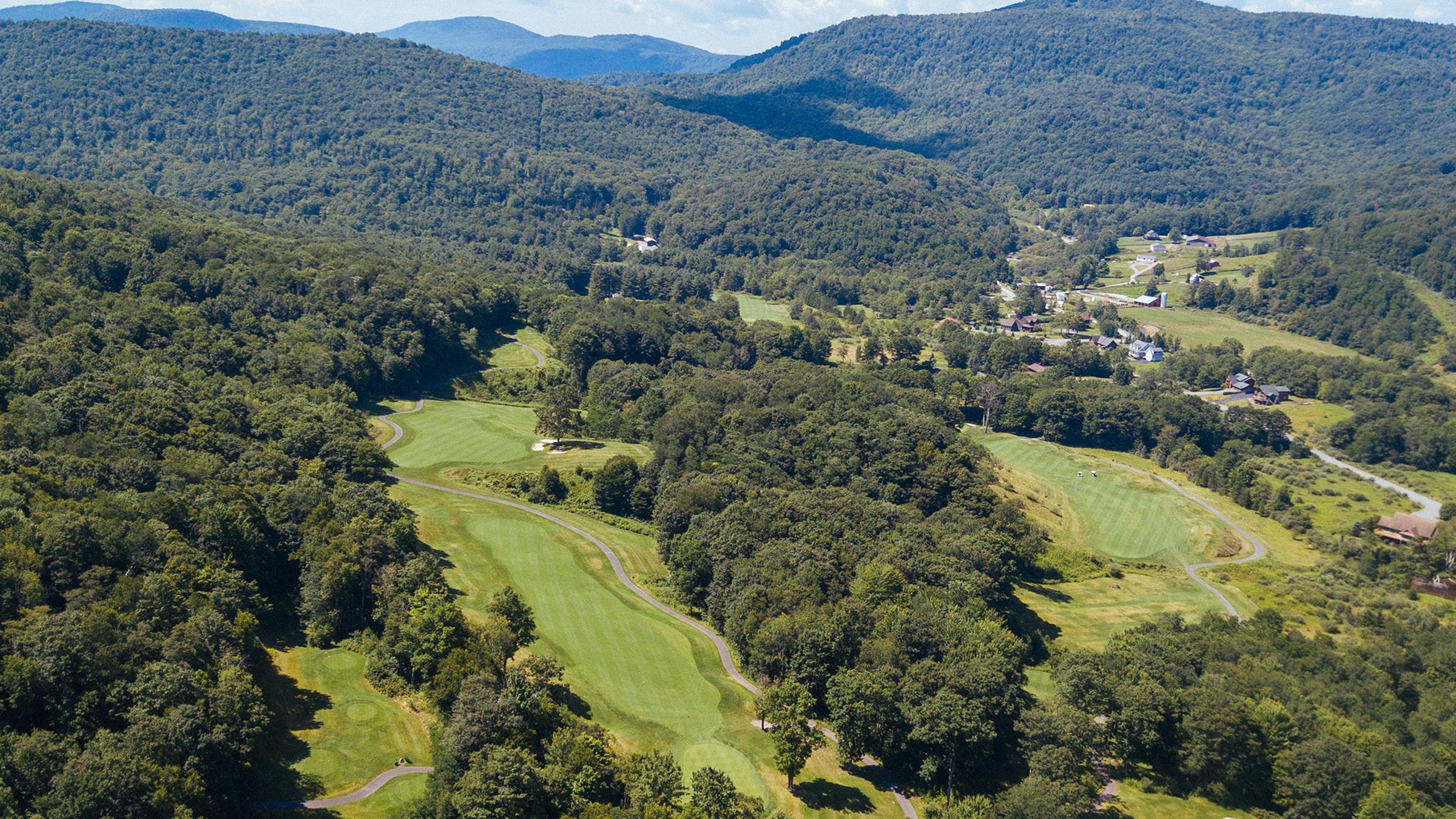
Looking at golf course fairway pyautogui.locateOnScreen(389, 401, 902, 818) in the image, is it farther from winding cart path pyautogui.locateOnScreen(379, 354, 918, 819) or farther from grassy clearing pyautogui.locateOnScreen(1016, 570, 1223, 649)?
grassy clearing pyautogui.locateOnScreen(1016, 570, 1223, 649)

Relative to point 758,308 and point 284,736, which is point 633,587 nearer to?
point 284,736

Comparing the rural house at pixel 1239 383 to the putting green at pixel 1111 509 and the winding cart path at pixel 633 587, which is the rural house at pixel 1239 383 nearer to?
the putting green at pixel 1111 509

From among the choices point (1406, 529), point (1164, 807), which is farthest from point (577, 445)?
point (1406, 529)

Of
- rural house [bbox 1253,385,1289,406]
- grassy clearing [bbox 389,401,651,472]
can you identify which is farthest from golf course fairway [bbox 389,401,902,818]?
rural house [bbox 1253,385,1289,406]

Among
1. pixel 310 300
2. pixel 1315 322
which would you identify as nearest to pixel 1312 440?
pixel 1315 322

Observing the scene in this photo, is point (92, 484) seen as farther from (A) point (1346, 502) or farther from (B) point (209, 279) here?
(A) point (1346, 502)

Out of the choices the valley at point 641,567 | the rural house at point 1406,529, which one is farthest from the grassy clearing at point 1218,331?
the rural house at point 1406,529
